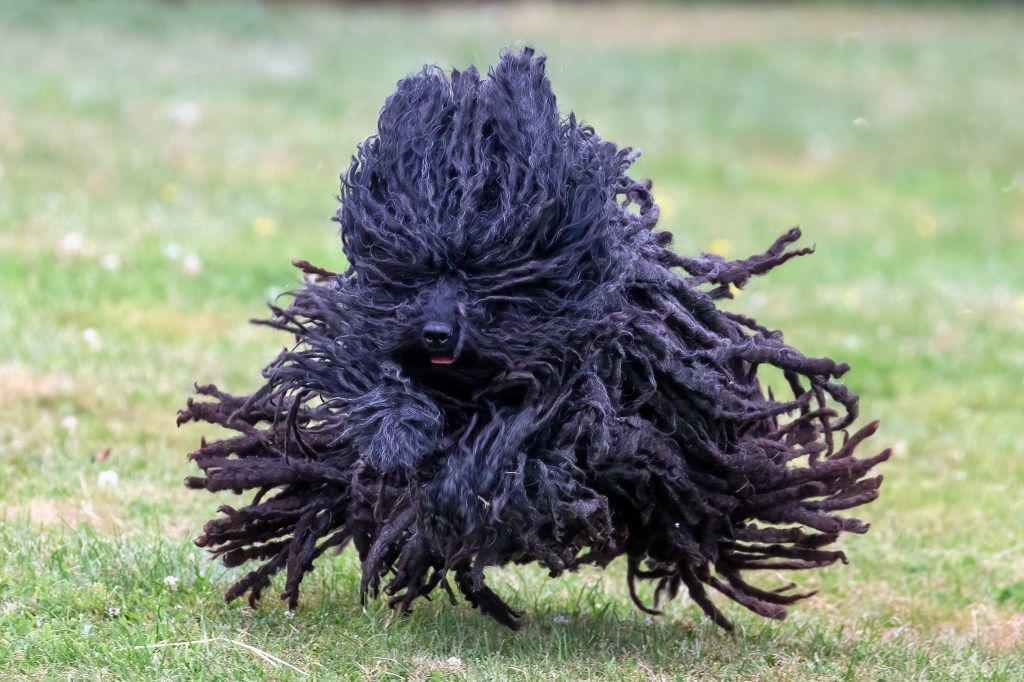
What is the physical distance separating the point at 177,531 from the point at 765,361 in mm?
2456

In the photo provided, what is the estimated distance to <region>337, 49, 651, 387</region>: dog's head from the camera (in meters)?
4.05

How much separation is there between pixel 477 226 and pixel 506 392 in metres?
0.46

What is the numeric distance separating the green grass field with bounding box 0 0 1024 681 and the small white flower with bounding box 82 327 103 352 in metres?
0.03

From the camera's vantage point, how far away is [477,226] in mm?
4062

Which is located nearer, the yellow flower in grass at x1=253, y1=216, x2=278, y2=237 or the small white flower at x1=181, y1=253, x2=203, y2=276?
the small white flower at x1=181, y1=253, x2=203, y2=276

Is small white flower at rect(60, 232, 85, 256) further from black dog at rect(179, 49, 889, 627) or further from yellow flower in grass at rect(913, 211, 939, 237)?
yellow flower in grass at rect(913, 211, 939, 237)

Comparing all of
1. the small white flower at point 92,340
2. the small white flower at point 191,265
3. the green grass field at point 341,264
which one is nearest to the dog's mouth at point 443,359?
the green grass field at point 341,264

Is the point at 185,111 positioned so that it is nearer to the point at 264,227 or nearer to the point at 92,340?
the point at 264,227

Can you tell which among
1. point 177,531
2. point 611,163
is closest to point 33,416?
point 177,531

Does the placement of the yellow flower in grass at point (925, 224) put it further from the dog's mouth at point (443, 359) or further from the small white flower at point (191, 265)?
Result: the dog's mouth at point (443, 359)

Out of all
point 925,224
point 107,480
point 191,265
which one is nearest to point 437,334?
point 107,480

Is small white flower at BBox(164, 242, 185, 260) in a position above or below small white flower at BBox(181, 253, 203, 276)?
above

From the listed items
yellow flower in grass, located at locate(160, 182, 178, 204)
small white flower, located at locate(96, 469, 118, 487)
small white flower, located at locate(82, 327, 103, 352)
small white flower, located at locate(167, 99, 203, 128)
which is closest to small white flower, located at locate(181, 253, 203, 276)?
small white flower, located at locate(82, 327, 103, 352)

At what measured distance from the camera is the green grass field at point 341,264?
4691 mm
